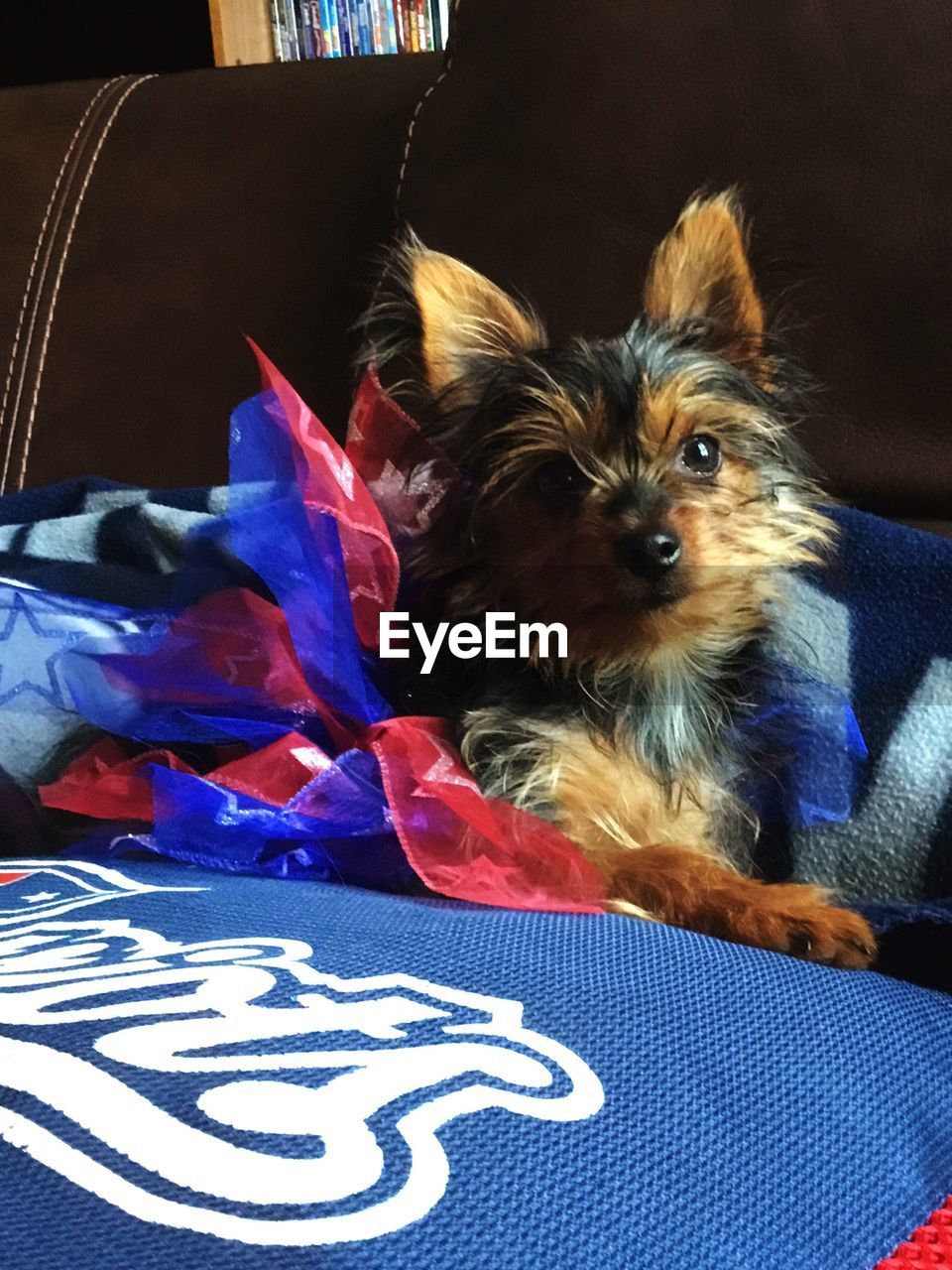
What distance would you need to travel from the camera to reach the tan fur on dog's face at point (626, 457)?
1.13m

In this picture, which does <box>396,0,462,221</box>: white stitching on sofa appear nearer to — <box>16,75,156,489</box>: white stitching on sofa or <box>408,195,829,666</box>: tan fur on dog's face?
<box>408,195,829,666</box>: tan fur on dog's face

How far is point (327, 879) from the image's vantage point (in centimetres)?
105

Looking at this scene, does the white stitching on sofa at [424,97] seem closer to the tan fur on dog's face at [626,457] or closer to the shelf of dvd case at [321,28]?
the tan fur on dog's face at [626,457]

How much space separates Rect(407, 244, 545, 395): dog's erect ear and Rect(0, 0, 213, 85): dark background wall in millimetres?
1922

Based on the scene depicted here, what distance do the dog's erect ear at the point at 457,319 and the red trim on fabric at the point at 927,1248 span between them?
3.14 feet

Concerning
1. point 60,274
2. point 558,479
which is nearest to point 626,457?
point 558,479

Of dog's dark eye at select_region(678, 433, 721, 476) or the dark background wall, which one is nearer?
dog's dark eye at select_region(678, 433, 721, 476)

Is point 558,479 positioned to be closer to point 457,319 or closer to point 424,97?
point 457,319

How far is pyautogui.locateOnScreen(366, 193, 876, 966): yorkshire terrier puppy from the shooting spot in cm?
113

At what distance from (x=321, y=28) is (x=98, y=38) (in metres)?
0.74

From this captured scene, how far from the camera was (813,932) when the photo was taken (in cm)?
86

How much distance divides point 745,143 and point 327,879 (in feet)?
3.33

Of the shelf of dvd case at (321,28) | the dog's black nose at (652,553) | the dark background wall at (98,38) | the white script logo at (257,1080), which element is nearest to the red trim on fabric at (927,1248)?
the white script logo at (257,1080)

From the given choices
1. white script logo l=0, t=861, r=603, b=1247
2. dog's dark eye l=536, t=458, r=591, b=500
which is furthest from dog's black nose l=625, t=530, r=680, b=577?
white script logo l=0, t=861, r=603, b=1247
